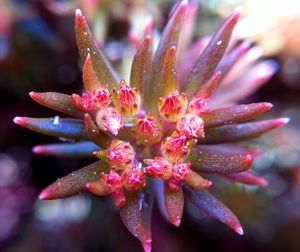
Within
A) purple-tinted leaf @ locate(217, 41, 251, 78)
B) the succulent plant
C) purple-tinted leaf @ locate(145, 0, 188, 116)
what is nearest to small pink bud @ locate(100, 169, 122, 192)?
the succulent plant

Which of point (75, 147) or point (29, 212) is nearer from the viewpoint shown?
point (75, 147)

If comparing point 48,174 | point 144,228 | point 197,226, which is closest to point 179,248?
point 197,226

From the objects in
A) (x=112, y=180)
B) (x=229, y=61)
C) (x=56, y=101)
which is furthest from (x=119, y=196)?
(x=229, y=61)

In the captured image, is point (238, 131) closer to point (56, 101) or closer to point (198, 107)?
point (198, 107)

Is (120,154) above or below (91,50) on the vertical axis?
below

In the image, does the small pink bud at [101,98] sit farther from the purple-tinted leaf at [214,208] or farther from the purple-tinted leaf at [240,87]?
the purple-tinted leaf at [240,87]

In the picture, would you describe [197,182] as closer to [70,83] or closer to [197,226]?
[197,226]
